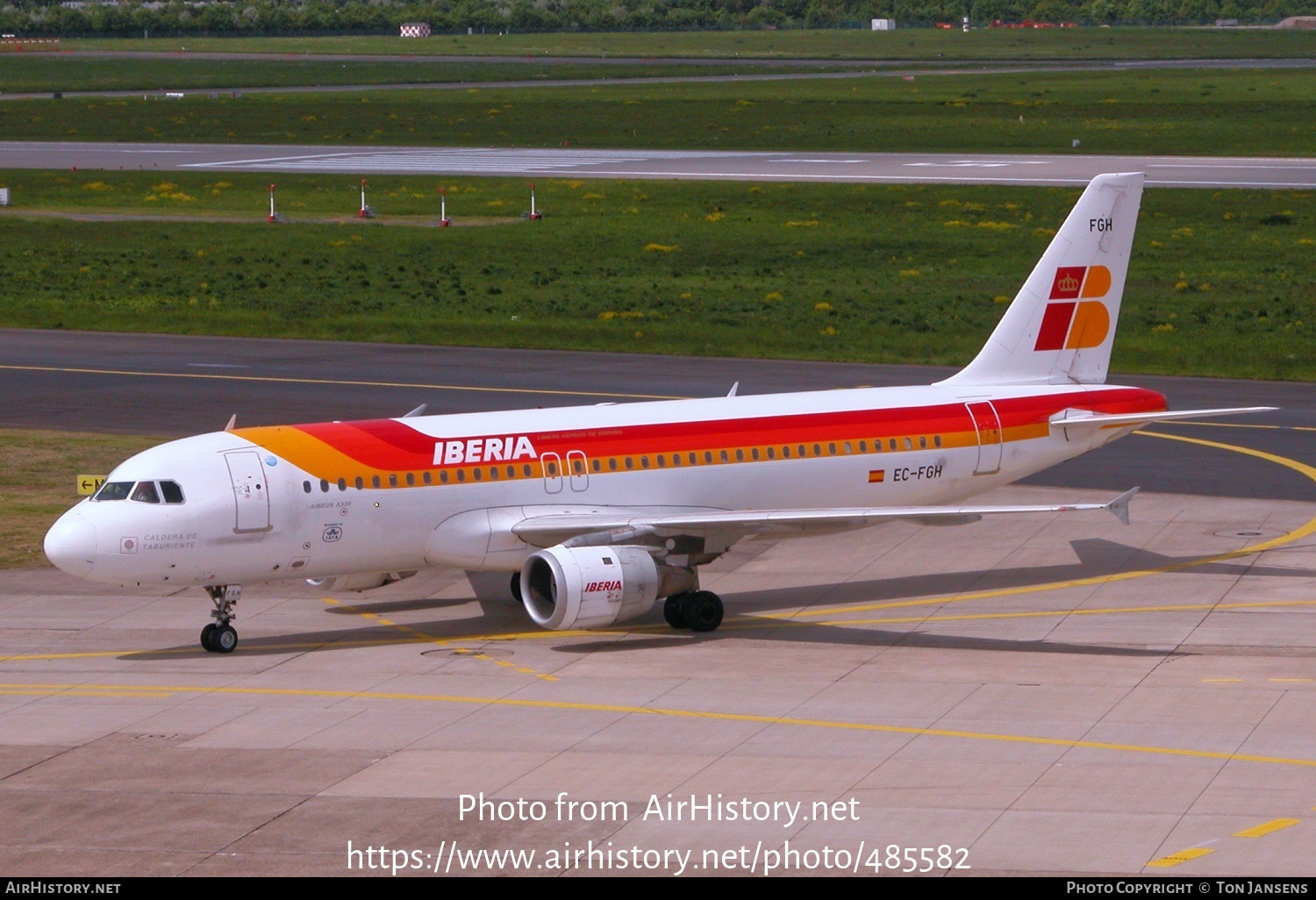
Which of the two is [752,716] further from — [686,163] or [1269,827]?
[686,163]

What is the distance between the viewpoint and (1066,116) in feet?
497

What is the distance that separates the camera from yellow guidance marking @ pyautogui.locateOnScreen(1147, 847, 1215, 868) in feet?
73.7

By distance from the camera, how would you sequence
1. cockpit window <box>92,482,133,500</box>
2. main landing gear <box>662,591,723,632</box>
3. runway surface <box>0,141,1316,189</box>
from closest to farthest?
cockpit window <box>92,482,133,500</box>
main landing gear <box>662,591,723,632</box>
runway surface <box>0,141,1316,189</box>

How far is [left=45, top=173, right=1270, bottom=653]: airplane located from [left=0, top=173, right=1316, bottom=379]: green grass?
82.8 feet

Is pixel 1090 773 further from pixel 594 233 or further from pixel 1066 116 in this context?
pixel 1066 116

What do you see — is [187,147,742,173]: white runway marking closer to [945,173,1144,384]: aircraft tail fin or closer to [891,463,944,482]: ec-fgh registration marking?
[945,173,1144,384]: aircraft tail fin

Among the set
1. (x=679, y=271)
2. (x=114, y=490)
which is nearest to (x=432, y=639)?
(x=114, y=490)

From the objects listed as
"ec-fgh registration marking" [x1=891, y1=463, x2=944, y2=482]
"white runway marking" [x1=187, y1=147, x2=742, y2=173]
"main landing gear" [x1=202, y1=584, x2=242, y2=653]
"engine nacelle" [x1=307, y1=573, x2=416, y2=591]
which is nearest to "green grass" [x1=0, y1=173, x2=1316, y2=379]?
"white runway marking" [x1=187, y1=147, x2=742, y2=173]

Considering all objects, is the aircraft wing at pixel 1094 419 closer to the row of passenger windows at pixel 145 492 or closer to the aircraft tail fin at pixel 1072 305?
the aircraft tail fin at pixel 1072 305

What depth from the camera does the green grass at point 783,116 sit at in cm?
13775

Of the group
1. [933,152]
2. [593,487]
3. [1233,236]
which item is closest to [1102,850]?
[593,487]

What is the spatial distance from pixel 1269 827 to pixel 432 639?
1690 centimetres

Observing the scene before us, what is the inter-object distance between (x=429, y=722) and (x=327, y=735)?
5.39 ft

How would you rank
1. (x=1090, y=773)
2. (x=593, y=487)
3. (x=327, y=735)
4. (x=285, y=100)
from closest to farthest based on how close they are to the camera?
(x=1090, y=773)
(x=327, y=735)
(x=593, y=487)
(x=285, y=100)
